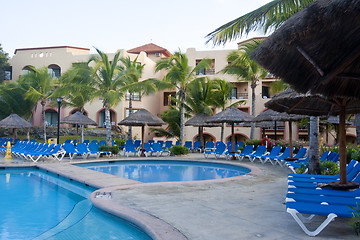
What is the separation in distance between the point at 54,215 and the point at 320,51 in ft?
18.1

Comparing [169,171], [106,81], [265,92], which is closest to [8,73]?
[106,81]

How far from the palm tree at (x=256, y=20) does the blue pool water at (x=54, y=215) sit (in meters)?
5.73

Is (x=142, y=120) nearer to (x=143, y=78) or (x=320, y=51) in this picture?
(x=320, y=51)

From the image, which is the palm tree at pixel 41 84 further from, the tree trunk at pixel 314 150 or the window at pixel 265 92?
the tree trunk at pixel 314 150

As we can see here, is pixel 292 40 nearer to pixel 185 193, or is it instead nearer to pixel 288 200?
pixel 288 200

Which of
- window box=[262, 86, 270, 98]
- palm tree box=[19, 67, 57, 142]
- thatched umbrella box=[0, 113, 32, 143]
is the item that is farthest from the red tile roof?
thatched umbrella box=[0, 113, 32, 143]

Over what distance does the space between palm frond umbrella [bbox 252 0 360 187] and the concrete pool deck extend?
1.26 meters

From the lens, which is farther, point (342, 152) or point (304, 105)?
point (304, 105)

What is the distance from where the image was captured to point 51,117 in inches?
1372

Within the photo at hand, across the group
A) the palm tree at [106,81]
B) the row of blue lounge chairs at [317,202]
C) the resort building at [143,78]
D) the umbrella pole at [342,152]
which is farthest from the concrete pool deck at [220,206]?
the resort building at [143,78]

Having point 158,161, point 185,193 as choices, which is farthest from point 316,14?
point 158,161

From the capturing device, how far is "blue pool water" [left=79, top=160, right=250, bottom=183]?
37.1ft

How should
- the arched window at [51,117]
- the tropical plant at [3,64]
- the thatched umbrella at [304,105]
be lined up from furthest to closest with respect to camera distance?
the tropical plant at [3,64] < the arched window at [51,117] < the thatched umbrella at [304,105]

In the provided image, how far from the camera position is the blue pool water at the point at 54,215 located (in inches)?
195
